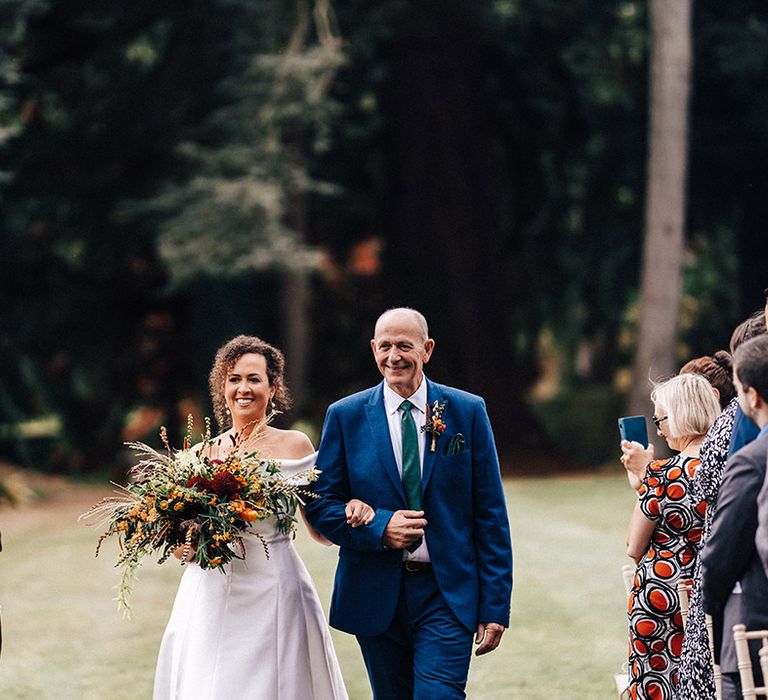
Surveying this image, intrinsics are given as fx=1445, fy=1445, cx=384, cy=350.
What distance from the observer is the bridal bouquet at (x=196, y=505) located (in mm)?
5668

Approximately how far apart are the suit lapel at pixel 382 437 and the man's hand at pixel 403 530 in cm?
13

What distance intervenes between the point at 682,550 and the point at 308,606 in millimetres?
1593

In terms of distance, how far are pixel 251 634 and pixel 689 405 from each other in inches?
80.3

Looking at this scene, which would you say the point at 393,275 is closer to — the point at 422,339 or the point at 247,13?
the point at 247,13

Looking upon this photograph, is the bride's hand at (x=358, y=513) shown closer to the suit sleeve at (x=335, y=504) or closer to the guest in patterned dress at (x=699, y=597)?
the suit sleeve at (x=335, y=504)

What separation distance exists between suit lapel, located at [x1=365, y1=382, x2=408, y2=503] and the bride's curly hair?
22.3 inches

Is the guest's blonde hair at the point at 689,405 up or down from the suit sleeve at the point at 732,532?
up

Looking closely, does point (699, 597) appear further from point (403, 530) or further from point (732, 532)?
point (403, 530)

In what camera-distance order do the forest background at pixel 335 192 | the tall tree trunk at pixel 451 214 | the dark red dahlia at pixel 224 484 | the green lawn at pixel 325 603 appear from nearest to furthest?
the dark red dahlia at pixel 224 484
the green lawn at pixel 325 603
the forest background at pixel 335 192
the tall tree trunk at pixel 451 214

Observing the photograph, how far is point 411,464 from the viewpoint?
19.0 ft

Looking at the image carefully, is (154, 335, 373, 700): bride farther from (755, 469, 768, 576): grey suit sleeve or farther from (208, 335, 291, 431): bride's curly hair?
(755, 469, 768, 576): grey suit sleeve

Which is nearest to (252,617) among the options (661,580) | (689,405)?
(661,580)

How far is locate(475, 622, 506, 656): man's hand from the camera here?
18.8 ft

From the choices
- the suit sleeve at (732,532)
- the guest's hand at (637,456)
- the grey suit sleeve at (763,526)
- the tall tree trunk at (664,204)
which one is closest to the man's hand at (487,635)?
the guest's hand at (637,456)
